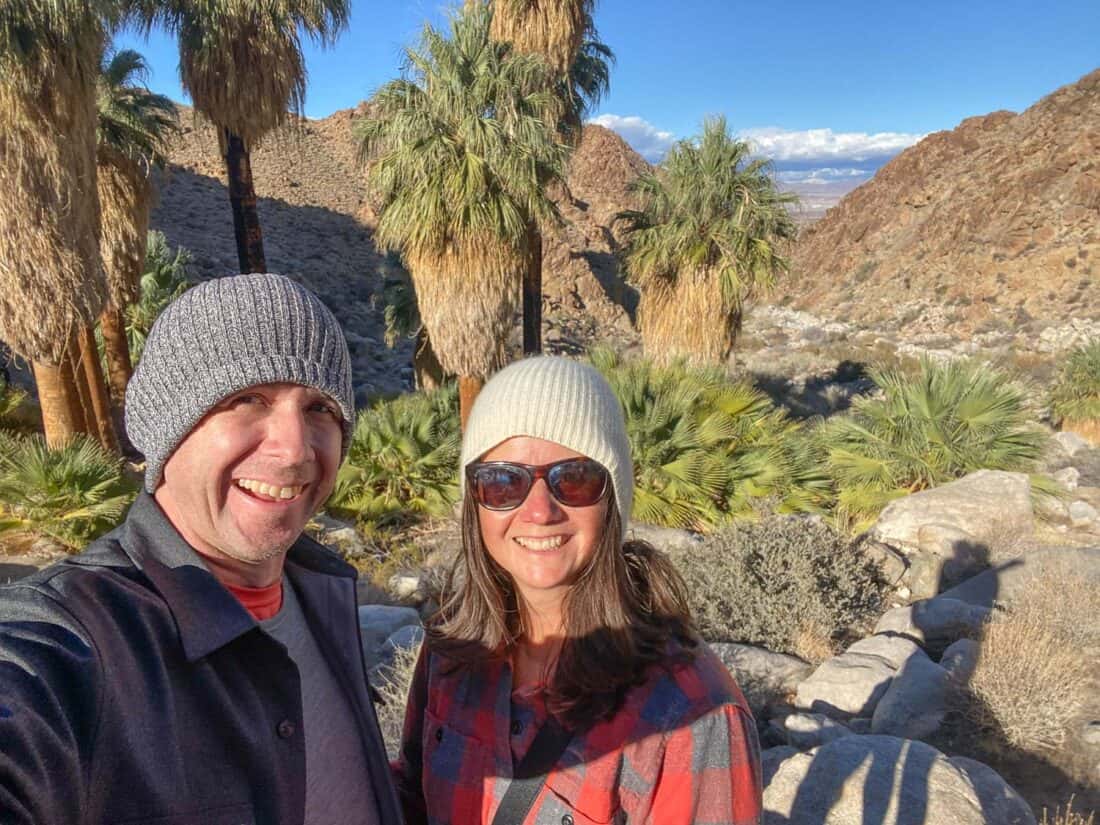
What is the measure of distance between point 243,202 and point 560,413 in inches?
379

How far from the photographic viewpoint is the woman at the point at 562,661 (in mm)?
1309

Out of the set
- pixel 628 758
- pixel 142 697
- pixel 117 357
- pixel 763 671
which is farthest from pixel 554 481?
pixel 117 357

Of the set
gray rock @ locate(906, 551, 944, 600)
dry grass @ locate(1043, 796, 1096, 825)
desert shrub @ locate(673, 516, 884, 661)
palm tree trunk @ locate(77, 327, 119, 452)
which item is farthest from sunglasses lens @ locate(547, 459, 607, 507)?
palm tree trunk @ locate(77, 327, 119, 452)

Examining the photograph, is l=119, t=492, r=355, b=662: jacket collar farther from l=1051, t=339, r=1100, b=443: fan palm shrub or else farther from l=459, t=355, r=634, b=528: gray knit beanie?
l=1051, t=339, r=1100, b=443: fan palm shrub

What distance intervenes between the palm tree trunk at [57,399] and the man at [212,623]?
8174 mm

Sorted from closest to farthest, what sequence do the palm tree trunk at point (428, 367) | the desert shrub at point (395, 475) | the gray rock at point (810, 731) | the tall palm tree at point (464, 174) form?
the gray rock at point (810, 731) < the desert shrub at point (395, 475) < the tall palm tree at point (464, 174) < the palm tree trunk at point (428, 367)

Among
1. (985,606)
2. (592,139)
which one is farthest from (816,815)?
(592,139)

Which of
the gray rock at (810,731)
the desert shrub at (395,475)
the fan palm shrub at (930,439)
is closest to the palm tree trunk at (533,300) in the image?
the desert shrub at (395,475)

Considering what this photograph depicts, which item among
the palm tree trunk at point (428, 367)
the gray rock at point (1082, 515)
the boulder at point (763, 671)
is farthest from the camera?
the palm tree trunk at point (428, 367)

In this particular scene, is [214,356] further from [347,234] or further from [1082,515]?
[347,234]

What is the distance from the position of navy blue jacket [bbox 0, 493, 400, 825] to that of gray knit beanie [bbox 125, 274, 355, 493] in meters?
0.17

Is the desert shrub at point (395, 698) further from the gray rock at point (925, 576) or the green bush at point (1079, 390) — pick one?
the green bush at point (1079, 390)

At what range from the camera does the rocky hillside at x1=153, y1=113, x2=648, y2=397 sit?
89.7 feet

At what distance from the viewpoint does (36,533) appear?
6.81m
